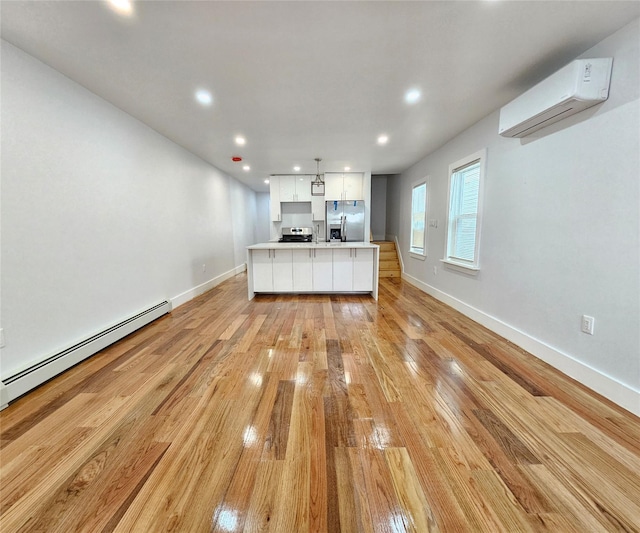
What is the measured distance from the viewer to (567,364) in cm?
195

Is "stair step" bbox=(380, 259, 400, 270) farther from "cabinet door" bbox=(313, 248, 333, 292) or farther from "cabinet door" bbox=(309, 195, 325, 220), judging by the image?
"cabinet door" bbox=(313, 248, 333, 292)

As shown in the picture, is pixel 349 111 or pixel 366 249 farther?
pixel 366 249

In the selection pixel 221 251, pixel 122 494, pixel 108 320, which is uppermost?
pixel 221 251

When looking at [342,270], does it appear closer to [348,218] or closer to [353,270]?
[353,270]

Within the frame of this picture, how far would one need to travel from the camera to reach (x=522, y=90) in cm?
231

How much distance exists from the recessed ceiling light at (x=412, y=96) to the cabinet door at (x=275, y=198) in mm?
3982

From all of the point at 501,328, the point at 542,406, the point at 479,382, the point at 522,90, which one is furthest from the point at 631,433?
the point at 522,90

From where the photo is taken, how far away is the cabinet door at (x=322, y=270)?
4.16 metres

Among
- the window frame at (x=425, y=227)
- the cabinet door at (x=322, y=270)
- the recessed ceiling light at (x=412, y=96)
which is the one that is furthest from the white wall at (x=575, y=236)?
the cabinet door at (x=322, y=270)

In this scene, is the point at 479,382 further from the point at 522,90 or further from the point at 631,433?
the point at 522,90

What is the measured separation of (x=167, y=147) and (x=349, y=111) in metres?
2.58

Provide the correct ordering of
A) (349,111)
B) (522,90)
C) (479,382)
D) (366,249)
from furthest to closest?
(366,249), (349,111), (522,90), (479,382)

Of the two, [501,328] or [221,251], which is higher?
[221,251]

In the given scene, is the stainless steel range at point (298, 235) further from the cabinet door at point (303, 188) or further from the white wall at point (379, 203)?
the white wall at point (379, 203)
